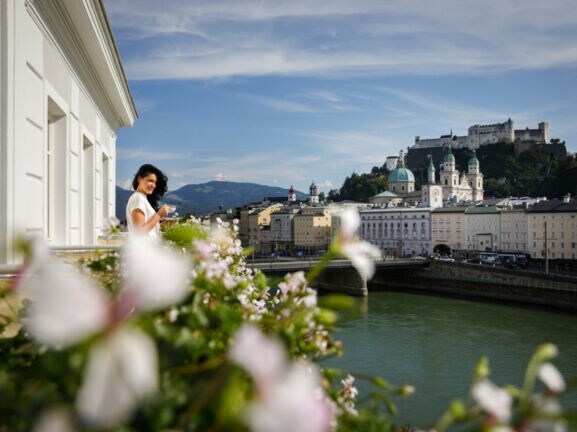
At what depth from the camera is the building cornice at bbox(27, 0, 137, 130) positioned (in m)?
4.22

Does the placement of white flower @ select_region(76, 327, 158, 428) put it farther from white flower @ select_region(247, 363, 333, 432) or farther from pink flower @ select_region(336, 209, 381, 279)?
pink flower @ select_region(336, 209, 381, 279)

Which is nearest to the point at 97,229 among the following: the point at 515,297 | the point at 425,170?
the point at 515,297

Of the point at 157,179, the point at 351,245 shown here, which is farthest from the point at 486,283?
the point at 351,245

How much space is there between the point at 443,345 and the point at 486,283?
55.4 ft

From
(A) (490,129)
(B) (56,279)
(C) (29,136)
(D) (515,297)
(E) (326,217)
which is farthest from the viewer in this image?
(A) (490,129)

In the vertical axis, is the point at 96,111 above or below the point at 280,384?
above

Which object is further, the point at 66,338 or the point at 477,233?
the point at 477,233

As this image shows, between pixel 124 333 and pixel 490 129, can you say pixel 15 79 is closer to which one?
pixel 124 333

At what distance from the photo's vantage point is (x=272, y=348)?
21.6 inches

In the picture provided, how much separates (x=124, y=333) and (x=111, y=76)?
6.62 meters

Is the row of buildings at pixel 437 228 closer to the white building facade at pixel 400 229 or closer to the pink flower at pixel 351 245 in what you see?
the white building facade at pixel 400 229

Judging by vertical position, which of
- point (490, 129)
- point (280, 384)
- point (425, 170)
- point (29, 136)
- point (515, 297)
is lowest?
point (515, 297)

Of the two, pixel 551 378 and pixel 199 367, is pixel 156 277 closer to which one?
pixel 199 367

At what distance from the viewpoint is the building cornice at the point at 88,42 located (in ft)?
13.8
